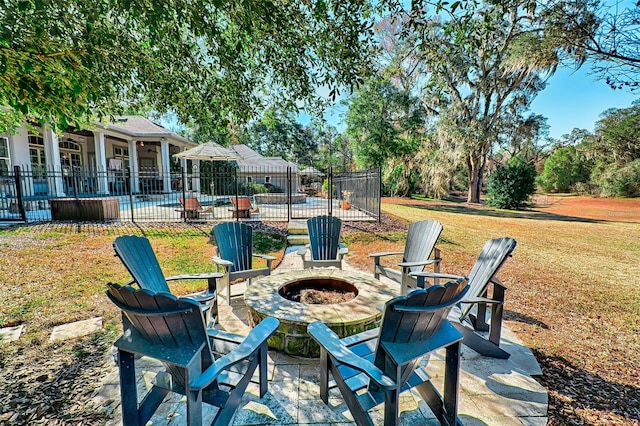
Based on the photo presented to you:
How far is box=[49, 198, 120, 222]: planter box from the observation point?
337 inches

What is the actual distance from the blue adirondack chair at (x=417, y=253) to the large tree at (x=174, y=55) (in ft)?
6.69

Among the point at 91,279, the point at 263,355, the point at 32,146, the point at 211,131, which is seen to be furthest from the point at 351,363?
the point at 32,146

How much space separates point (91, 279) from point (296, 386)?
4070 mm

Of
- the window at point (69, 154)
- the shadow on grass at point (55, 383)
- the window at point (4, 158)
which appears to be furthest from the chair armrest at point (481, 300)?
the window at point (69, 154)

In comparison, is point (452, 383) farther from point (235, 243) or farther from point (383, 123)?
point (383, 123)

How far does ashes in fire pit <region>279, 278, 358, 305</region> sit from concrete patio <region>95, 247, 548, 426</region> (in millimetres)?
629

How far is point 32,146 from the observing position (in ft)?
39.9

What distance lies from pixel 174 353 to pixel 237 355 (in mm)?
316

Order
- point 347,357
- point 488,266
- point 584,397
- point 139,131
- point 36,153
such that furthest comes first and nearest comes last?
point 139,131, point 36,153, point 488,266, point 584,397, point 347,357

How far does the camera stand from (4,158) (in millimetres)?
10812

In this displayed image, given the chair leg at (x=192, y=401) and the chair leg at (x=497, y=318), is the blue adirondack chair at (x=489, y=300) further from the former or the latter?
the chair leg at (x=192, y=401)

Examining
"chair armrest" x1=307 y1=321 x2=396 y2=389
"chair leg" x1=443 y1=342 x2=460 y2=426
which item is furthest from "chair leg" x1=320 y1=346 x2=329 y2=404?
"chair leg" x1=443 y1=342 x2=460 y2=426

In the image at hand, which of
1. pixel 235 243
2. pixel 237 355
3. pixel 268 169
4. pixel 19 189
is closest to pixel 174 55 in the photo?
pixel 235 243

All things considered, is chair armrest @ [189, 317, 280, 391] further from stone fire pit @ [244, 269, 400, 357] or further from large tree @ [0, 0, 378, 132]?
large tree @ [0, 0, 378, 132]
